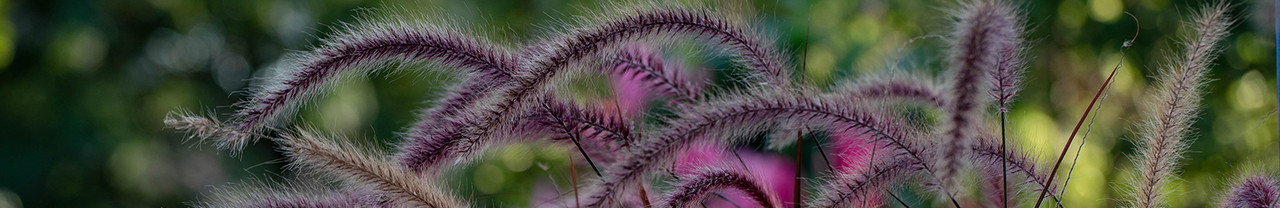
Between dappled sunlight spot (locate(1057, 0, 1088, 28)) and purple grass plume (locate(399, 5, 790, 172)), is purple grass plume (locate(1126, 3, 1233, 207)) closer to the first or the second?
purple grass plume (locate(399, 5, 790, 172))

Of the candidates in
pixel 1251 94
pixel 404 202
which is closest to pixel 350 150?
pixel 404 202

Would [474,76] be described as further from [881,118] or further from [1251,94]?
[1251,94]

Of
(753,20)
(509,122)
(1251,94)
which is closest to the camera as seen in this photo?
(509,122)

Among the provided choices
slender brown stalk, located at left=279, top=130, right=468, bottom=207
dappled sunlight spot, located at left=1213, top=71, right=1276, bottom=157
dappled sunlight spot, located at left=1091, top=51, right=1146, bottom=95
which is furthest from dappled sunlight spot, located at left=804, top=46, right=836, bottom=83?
slender brown stalk, located at left=279, top=130, right=468, bottom=207

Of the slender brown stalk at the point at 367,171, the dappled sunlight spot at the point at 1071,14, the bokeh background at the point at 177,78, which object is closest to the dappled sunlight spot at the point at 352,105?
the bokeh background at the point at 177,78

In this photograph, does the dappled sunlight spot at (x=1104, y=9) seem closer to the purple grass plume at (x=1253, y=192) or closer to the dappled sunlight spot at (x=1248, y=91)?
the dappled sunlight spot at (x=1248, y=91)

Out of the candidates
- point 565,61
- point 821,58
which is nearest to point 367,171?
point 565,61
